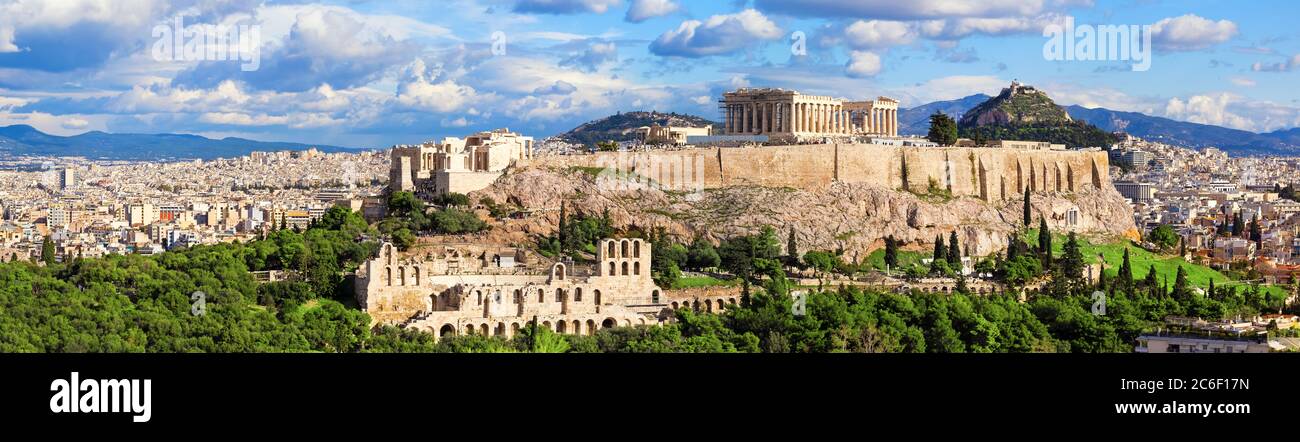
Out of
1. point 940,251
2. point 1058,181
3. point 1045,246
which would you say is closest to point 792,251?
point 940,251

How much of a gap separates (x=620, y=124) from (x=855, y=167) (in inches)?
2672

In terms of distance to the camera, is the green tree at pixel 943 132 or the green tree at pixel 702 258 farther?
the green tree at pixel 943 132

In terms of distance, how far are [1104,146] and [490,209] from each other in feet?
236

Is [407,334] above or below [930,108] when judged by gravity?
below

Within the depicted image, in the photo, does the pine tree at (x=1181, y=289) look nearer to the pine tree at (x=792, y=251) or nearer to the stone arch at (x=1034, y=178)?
the pine tree at (x=792, y=251)

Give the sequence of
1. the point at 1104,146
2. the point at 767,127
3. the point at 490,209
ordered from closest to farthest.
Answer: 1. the point at 490,209
2. the point at 767,127
3. the point at 1104,146

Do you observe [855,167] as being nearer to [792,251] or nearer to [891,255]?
[891,255]

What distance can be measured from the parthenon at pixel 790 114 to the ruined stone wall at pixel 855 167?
15.2 feet

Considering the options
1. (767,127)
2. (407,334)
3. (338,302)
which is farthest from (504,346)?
(767,127)

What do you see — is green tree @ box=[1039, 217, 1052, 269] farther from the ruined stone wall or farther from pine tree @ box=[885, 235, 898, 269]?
the ruined stone wall

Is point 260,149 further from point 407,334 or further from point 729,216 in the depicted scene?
point 407,334

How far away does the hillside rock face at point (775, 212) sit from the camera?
212 feet

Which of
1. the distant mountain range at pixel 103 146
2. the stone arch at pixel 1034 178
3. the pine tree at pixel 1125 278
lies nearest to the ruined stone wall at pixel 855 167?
the stone arch at pixel 1034 178

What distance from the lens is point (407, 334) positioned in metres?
47.3
